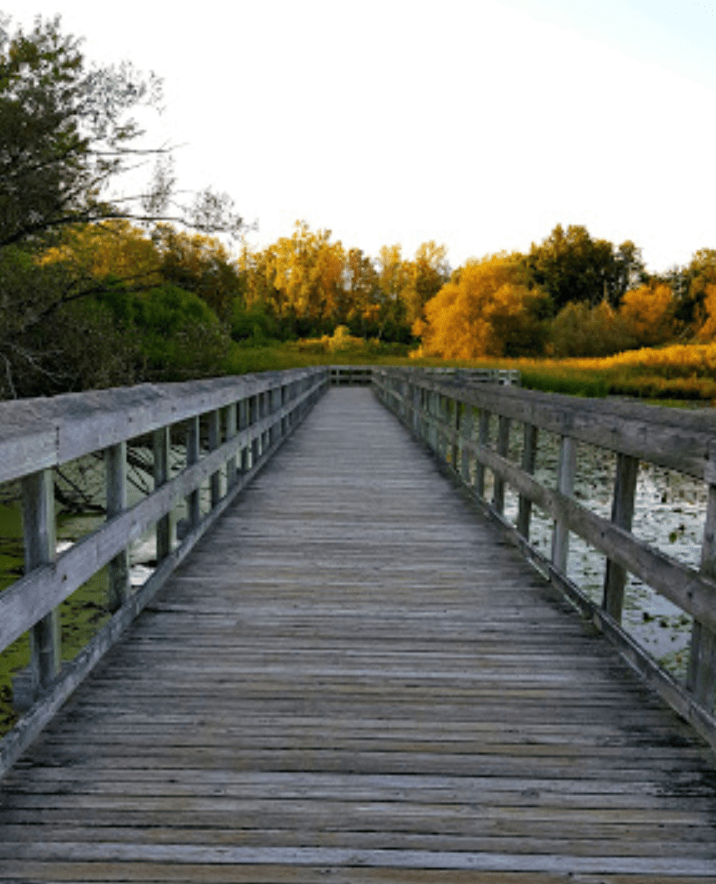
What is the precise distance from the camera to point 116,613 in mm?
3783

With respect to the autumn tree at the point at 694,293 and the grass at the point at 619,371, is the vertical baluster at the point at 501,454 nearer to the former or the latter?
the grass at the point at 619,371

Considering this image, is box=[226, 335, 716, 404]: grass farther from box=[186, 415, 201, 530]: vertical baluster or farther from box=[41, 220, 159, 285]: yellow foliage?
box=[186, 415, 201, 530]: vertical baluster

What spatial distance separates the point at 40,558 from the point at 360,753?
50.7 inches

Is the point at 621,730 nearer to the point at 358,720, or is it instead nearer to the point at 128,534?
the point at 358,720

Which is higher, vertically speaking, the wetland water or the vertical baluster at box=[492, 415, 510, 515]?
the vertical baluster at box=[492, 415, 510, 515]

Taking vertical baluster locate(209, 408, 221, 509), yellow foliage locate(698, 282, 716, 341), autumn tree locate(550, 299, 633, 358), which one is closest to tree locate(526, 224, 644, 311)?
yellow foliage locate(698, 282, 716, 341)

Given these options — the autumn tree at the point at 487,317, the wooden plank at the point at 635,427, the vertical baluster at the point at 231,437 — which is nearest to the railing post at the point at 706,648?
the wooden plank at the point at 635,427

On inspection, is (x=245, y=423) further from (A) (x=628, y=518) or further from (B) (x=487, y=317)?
(B) (x=487, y=317)

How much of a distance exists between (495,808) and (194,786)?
937 mm

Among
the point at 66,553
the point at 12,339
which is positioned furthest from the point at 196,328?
the point at 66,553

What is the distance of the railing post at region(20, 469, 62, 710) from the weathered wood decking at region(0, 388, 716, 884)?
0.56ft

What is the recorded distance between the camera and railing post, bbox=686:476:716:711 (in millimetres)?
2750

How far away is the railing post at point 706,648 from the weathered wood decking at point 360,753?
0.17 m

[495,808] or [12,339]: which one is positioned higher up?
[12,339]
